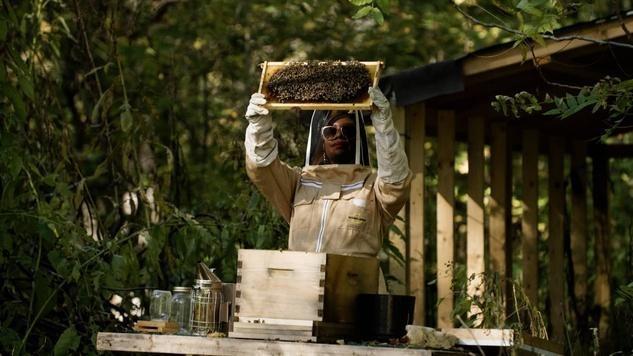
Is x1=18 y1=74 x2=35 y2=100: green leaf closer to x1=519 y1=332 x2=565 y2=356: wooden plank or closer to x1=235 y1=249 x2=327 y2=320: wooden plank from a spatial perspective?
x1=235 y1=249 x2=327 y2=320: wooden plank

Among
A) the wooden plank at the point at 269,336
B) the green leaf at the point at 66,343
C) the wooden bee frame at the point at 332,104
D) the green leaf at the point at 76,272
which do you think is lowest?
the green leaf at the point at 66,343

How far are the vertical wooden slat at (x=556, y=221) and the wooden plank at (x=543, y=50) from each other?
2311 mm

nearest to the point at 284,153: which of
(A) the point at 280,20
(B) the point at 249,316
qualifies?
(B) the point at 249,316

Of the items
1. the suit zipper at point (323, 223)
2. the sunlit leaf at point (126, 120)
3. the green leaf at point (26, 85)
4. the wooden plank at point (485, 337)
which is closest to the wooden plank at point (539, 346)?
the wooden plank at point (485, 337)

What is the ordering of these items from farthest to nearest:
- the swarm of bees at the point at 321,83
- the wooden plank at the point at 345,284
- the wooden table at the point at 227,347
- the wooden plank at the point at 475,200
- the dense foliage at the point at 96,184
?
the wooden plank at the point at 475,200 < the dense foliage at the point at 96,184 < the swarm of bees at the point at 321,83 < the wooden plank at the point at 345,284 < the wooden table at the point at 227,347

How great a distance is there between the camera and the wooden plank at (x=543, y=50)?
7.43 m

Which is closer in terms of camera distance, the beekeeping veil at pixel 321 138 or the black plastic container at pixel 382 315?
→ the black plastic container at pixel 382 315

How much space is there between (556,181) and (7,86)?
15.8ft

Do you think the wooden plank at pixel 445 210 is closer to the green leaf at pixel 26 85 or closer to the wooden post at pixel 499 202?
the wooden post at pixel 499 202

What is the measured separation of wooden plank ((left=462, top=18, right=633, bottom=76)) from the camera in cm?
743

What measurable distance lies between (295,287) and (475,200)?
389cm

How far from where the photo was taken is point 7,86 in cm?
759

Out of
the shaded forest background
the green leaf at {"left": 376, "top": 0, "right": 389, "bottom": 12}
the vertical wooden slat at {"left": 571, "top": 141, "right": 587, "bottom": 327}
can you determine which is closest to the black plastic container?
the green leaf at {"left": 376, "top": 0, "right": 389, "bottom": 12}

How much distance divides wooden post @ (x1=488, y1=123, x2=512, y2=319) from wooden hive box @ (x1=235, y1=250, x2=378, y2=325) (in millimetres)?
4043
